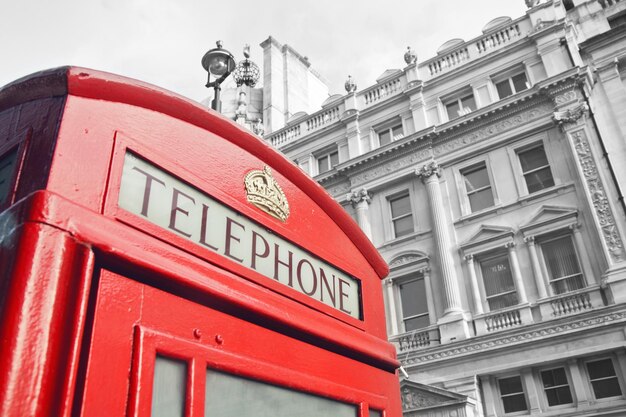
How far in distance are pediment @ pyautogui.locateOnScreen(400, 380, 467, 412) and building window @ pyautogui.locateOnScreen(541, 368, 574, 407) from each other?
2.41 metres

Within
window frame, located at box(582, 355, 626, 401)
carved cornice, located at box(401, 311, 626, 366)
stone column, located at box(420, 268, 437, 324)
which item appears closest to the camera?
window frame, located at box(582, 355, 626, 401)

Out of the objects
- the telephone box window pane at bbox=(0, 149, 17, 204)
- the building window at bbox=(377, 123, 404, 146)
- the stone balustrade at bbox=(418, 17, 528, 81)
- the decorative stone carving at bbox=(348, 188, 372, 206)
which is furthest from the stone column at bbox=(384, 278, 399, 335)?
the telephone box window pane at bbox=(0, 149, 17, 204)

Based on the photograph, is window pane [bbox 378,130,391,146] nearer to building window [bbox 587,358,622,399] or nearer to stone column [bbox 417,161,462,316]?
stone column [bbox 417,161,462,316]

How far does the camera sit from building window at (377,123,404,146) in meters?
20.1

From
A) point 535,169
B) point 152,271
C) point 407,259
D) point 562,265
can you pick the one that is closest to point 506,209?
point 535,169

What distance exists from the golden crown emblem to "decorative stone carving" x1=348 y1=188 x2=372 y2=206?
56.3ft

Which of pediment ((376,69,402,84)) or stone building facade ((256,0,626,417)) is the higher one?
pediment ((376,69,402,84))

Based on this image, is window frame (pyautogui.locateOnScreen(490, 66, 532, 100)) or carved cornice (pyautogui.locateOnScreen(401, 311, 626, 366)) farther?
window frame (pyautogui.locateOnScreen(490, 66, 532, 100))

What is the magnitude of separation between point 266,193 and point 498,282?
48.7 feet

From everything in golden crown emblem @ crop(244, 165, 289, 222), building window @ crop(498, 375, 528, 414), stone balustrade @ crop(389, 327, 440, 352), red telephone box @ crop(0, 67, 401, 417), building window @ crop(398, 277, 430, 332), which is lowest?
red telephone box @ crop(0, 67, 401, 417)

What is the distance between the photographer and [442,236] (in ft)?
55.2

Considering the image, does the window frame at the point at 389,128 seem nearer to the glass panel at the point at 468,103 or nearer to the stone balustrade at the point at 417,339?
the glass panel at the point at 468,103

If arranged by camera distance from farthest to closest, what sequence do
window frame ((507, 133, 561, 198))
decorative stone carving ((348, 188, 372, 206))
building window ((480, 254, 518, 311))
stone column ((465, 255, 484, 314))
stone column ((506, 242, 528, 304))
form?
decorative stone carving ((348, 188, 372, 206)), window frame ((507, 133, 561, 198)), stone column ((465, 255, 484, 314)), building window ((480, 254, 518, 311)), stone column ((506, 242, 528, 304))

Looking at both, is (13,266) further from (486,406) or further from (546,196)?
(546,196)
